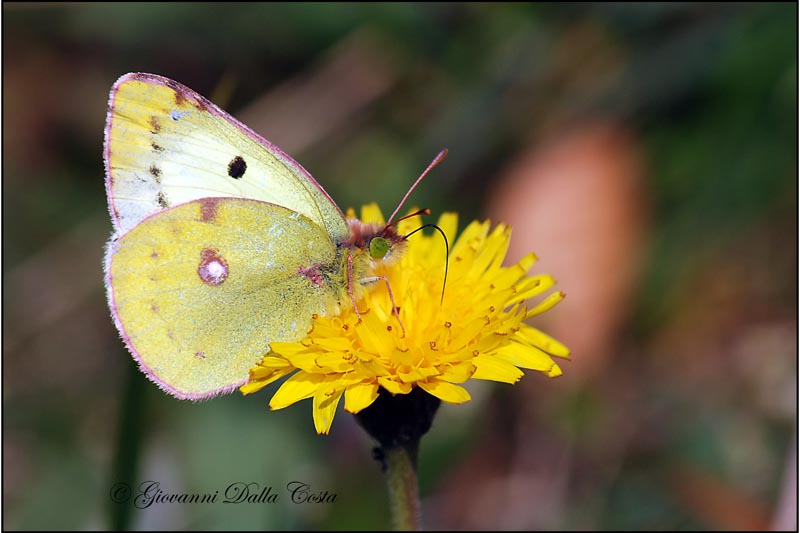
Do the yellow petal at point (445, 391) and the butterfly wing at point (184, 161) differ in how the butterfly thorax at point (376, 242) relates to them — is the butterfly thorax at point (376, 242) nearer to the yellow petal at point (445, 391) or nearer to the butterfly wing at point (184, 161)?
the butterfly wing at point (184, 161)

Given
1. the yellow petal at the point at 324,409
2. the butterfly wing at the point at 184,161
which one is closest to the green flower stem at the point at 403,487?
the yellow petal at the point at 324,409

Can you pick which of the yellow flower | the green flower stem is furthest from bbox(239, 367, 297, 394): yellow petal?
the green flower stem

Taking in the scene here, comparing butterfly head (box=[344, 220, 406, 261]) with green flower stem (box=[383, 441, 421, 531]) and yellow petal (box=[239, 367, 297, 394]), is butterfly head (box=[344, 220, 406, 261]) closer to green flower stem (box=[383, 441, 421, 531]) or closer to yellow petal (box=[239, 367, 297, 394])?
yellow petal (box=[239, 367, 297, 394])

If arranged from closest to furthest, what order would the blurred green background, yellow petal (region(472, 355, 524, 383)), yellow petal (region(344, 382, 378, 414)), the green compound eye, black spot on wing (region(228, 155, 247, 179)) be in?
yellow petal (region(344, 382, 378, 414)) < yellow petal (region(472, 355, 524, 383)) < the green compound eye < black spot on wing (region(228, 155, 247, 179)) < the blurred green background

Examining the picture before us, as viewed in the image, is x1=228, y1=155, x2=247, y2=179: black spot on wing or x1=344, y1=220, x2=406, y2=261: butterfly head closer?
x1=344, y1=220, x2=406, y2=261: butterfly head

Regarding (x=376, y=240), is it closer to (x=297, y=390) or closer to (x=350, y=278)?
(x=350, y=278)

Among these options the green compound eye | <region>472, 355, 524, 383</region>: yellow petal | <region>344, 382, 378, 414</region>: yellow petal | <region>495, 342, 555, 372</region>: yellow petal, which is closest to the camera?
<region>344, 382, 378, 414</region>: yellow petal

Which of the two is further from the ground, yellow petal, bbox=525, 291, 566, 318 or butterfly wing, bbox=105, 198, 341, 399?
yellow petal, bbox=525, 291, 566, 318
